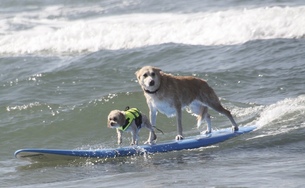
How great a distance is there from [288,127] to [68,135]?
421 centimetres

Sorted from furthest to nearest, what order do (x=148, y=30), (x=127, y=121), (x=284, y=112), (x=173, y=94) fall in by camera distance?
(x=148, y=30) < (x=284, y=112) < (x=173, y=94) < (x=127, y=121)

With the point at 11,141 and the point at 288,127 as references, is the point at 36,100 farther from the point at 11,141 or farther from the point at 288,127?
the point at 288,127

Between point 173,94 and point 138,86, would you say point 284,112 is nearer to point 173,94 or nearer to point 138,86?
point 173,94

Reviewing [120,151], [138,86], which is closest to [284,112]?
[120,151]

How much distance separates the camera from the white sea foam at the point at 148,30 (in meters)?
22.6

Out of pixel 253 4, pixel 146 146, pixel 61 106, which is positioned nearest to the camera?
pixel 146 146

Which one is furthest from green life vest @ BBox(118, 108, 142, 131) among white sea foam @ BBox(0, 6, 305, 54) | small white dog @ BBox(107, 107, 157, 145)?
white sea foam @ BBox(0, 6, 305, 54)

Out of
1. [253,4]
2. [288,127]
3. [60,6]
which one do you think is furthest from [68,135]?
[60,6]

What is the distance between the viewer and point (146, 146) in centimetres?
1180

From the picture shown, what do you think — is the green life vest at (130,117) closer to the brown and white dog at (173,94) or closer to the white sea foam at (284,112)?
the brown and white dog at (173,94)

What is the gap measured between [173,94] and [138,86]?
18.9 feet

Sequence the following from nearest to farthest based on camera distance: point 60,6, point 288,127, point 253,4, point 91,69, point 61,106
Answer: point 288,127 → point 61,106 → point 91,69 → point 253,4 → point 60,6

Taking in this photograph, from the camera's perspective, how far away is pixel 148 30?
25.0 metres

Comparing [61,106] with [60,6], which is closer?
[61,106]
